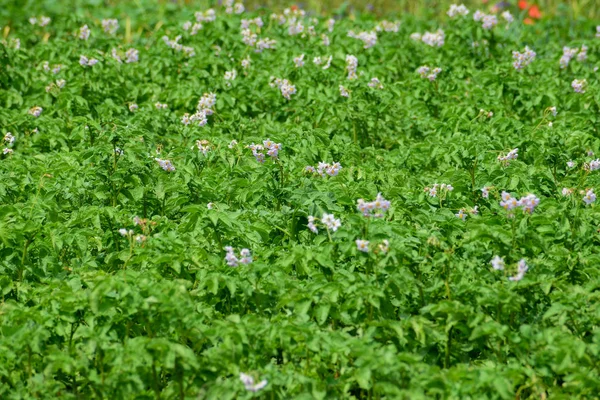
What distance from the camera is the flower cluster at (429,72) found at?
21.0 feet

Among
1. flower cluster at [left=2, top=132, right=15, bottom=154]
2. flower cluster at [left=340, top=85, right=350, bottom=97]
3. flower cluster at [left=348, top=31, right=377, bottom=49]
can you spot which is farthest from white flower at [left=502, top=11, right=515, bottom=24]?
flower cluster at [left=2, top=132, right=15, bottom=154]

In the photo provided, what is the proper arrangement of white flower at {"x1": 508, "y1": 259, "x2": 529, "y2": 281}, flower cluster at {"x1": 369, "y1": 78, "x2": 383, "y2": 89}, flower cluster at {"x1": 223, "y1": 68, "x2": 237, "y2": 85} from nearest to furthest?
white flower at {"x1": 508, "y1": 259, "x2": 529, "y2": 281}, flower cluster at {"x1": 369, "y1": 78, "x2": 383, "y2": 89}, flower cluster at {"x1": 223, "y1": 68, "x2": 237, "y2": 85}

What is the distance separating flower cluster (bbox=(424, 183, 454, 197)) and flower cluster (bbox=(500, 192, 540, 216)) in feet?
1.79

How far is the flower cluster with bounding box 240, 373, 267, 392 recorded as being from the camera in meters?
3.40

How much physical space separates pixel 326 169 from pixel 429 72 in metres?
1.87

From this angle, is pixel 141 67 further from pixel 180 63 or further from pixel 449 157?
pixel 449 157

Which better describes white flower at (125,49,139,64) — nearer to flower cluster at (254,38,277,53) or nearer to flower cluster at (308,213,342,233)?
flower cluster at (254,38,277,53)

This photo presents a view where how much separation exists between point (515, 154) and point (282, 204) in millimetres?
1217

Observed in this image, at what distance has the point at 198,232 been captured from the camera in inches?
175

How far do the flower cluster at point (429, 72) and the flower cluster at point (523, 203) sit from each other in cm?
235

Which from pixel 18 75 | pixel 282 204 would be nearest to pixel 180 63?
pixel 18 75

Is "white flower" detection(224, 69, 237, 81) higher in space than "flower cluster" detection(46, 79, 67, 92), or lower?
higher

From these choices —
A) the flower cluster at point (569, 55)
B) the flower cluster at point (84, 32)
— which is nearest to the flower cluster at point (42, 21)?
the flower cluster at point (84, 32)

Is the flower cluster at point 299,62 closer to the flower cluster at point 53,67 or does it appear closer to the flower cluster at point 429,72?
the flower cluster at point 429,72
